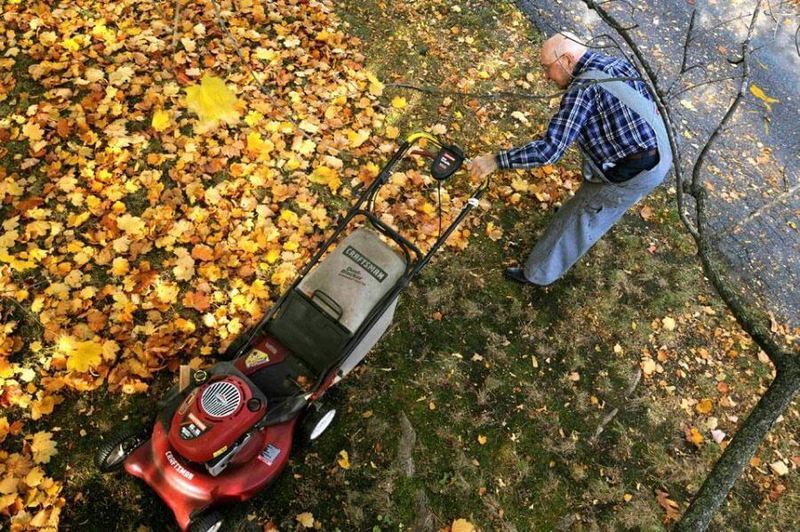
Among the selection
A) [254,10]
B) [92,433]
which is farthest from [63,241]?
[254,10]

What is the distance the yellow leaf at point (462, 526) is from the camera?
367 cm

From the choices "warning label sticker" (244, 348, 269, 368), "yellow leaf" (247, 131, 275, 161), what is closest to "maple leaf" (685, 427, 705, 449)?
"warning label sticker" (244, 348, 269, 368)

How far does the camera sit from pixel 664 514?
4012 millimetres

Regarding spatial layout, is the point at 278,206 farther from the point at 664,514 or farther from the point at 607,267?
the point at 664,514

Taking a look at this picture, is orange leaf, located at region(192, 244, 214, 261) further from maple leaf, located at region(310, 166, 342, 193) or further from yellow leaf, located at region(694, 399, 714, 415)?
yellow leaf, located at region(694, 399, 714, 415)

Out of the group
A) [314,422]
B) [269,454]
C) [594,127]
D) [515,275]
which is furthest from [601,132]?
[269,454]

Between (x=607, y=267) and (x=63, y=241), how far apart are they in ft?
15.2

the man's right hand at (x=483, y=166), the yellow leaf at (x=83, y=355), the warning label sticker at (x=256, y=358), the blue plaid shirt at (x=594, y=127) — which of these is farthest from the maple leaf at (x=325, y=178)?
the yellow leaf at (x=83, y=355)

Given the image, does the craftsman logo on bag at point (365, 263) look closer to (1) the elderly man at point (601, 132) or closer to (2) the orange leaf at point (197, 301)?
(1) the elderly man at point (601, 132)

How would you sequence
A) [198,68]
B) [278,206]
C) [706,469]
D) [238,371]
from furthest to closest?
[198,68]
[278,206]
[706,469]
[238,371]

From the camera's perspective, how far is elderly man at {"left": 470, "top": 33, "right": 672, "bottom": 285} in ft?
11.5

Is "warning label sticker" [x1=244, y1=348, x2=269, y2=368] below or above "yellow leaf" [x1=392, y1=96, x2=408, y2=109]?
below

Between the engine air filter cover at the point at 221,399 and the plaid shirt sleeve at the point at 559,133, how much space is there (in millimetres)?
2192

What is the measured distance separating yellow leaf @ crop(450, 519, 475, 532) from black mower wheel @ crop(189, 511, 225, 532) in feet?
4.90
